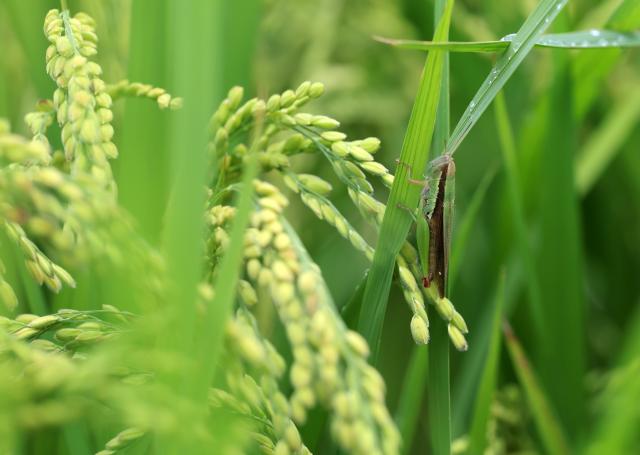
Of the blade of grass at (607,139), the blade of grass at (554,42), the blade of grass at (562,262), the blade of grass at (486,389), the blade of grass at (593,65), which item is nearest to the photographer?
the blade of grass at (554,42)

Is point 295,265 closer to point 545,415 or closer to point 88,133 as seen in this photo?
point 88,133

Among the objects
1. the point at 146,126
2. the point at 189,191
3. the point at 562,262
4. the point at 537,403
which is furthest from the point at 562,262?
the point at 189,191

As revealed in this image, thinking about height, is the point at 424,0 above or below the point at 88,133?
above

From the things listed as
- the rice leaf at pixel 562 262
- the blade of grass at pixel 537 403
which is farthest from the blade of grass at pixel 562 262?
the blade of grass at pixel 537 403

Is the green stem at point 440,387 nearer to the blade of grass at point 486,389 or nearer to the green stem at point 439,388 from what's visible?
the green stem at point 439,388

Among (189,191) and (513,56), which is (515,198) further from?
(189,191)

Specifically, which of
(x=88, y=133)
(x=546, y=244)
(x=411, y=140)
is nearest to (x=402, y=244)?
(x=411, y=140)

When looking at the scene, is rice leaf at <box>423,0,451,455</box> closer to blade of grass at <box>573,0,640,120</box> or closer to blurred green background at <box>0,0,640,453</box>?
blurred green background at <box>0,0,640,453</box>
